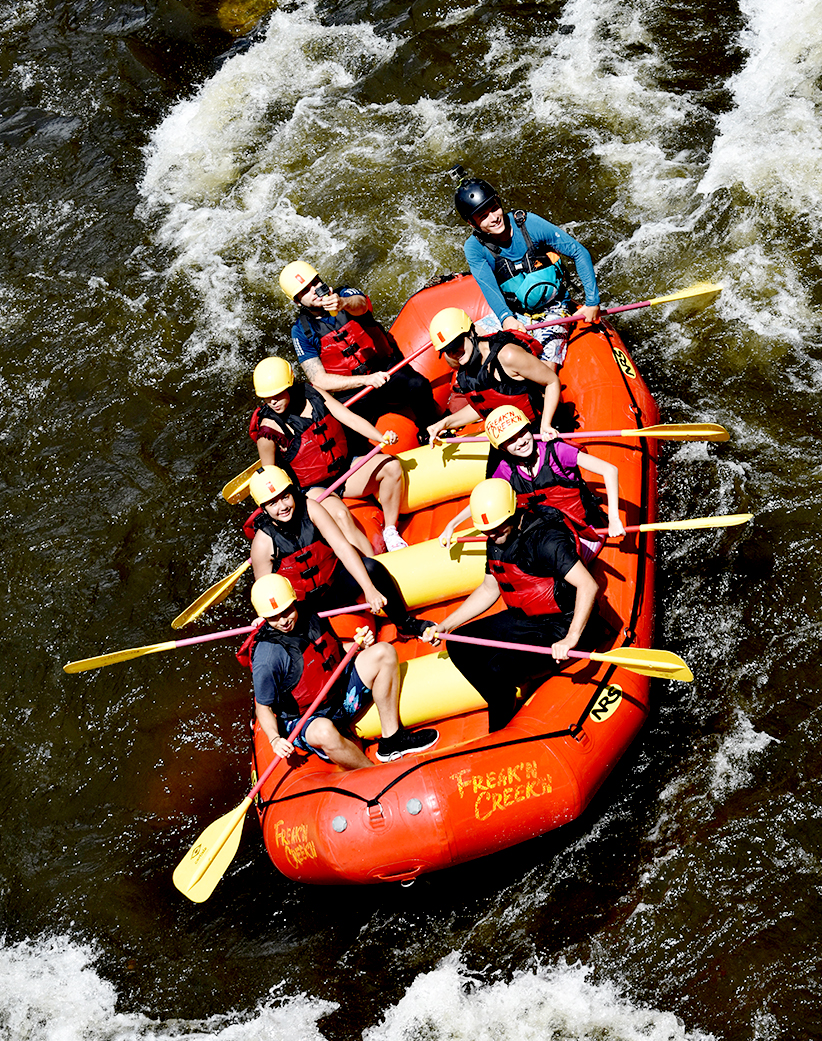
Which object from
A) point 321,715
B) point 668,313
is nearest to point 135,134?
point 668,313

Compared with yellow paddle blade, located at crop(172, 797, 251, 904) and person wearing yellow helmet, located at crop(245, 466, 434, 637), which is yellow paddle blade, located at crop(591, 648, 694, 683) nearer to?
person wearing yellow helmet, located at crop(245, 466, 434, 637)

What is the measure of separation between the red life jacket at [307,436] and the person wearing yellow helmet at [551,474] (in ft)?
3.48

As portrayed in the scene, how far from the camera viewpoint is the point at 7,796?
5879 millimetres

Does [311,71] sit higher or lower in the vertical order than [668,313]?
higher

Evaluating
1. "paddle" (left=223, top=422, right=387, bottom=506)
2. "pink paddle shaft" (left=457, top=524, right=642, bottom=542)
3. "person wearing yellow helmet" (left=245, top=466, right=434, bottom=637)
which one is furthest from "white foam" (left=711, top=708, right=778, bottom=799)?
"paddle" (left=223, top=422, right=387, bottom=506)

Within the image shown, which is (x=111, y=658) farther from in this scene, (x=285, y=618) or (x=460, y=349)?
(x=460, y=349)

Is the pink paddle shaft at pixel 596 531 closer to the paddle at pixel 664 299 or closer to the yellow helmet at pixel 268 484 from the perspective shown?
the yellow helmet at pixel 268 484

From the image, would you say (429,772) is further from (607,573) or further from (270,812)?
(607,573)

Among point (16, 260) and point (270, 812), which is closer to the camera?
point (270, 812)

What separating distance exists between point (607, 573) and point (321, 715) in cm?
152

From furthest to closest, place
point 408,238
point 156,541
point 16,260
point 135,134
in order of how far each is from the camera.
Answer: point 135,134, point 16,260, point 408,238, point 156,541

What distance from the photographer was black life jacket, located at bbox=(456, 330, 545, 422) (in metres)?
5.19

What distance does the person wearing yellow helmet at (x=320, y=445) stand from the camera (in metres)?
5.33

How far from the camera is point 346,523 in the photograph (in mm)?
5336
